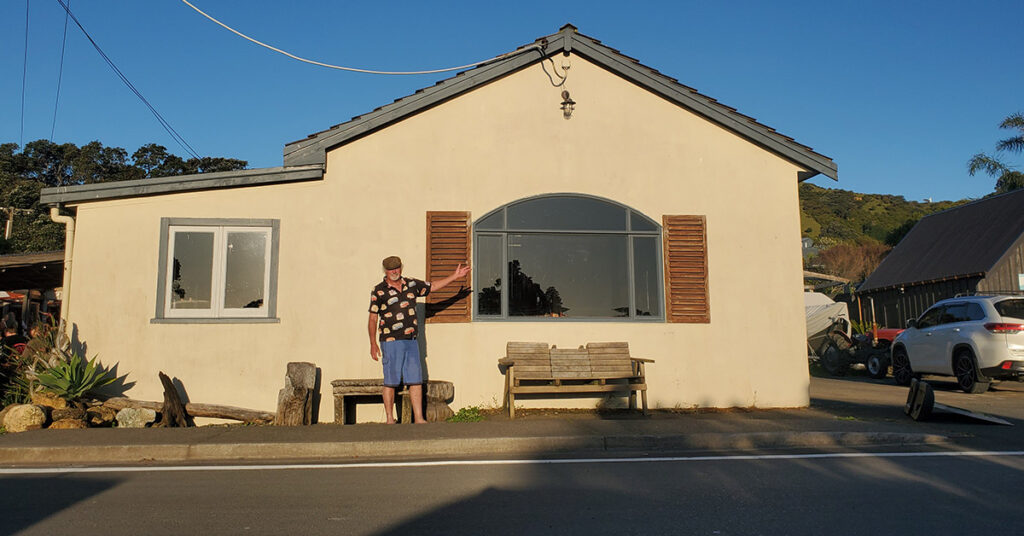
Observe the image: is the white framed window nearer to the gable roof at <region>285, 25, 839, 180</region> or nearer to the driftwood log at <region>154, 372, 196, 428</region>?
the driftwood log at <region>154, 372, 196, 428</region>

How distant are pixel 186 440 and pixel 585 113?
6.39 m

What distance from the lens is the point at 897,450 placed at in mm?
6953

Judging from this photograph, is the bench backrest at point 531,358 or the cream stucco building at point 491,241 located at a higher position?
the cream stucco building at point 491,241

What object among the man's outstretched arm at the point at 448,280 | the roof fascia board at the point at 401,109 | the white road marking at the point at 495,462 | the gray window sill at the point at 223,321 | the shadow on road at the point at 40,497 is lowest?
the shadow on road at the point at 40,497

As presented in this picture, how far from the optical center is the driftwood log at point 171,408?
8.08m

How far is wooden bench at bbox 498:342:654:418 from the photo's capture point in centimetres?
877

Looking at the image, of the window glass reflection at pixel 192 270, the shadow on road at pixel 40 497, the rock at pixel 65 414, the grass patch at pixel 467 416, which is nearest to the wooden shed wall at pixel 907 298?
the grass patch at pixel 467 416

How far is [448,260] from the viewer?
9.20 m

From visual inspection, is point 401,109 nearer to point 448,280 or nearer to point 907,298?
point 448,280

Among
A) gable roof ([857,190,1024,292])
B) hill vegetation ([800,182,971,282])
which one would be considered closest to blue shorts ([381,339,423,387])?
gable roof ([857,190,1024,292])

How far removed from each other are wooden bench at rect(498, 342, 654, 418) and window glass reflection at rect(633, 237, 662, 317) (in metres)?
0.73

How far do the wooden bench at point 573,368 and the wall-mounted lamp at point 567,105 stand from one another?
3183 millimetres

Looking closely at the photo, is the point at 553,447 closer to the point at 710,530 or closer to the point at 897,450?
the point at 710,530

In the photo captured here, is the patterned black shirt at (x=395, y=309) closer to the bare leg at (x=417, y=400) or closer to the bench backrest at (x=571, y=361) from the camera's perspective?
the bare leg at (x=417, y=400)
